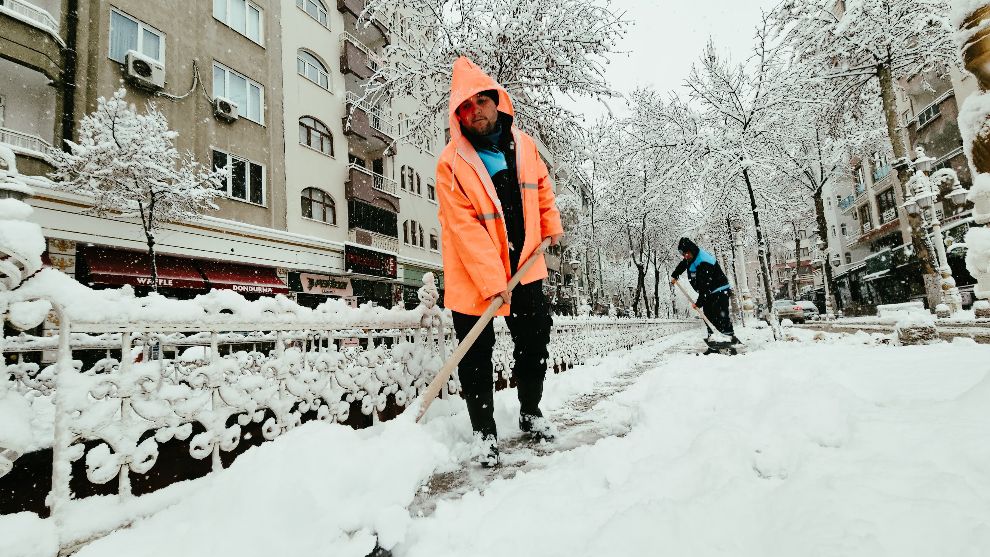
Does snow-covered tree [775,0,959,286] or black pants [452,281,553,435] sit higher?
snow-covered tree [775,0,959,286]

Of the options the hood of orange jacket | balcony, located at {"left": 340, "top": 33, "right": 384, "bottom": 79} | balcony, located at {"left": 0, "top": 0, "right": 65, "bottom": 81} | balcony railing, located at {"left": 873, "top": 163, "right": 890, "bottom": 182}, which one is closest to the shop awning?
balcony, located at {"left": 0, "top": 0, "right": 65, "bottom": 81}

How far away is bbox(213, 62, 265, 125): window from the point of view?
1391 centimetres

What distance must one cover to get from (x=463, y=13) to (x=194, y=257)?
9.89 meters

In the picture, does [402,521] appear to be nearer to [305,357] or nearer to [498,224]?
[305,357]

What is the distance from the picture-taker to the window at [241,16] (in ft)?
46.4

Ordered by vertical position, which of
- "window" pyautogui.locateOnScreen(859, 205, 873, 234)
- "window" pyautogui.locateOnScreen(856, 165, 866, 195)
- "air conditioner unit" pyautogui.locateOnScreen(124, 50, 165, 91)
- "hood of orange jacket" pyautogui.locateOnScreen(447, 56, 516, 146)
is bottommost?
"hood of orange jacket" pyautogui.locateOnScreen(447, 56, 516, 146)

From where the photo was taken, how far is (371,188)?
1894 centimetres

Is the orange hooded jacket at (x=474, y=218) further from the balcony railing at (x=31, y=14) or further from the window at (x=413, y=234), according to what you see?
the window at (x=413, y=234)

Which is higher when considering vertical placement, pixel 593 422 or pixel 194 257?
pixel 194 257

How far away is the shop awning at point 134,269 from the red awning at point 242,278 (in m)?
0.34

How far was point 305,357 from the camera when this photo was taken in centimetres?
238

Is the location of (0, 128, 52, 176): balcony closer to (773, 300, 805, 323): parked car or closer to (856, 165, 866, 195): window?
(773, 300, 805, 323): parked car

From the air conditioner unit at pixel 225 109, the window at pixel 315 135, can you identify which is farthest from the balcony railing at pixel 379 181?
the air conditioner unit at pixel 225 109

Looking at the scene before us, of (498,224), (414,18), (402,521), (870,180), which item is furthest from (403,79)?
(870,180)
